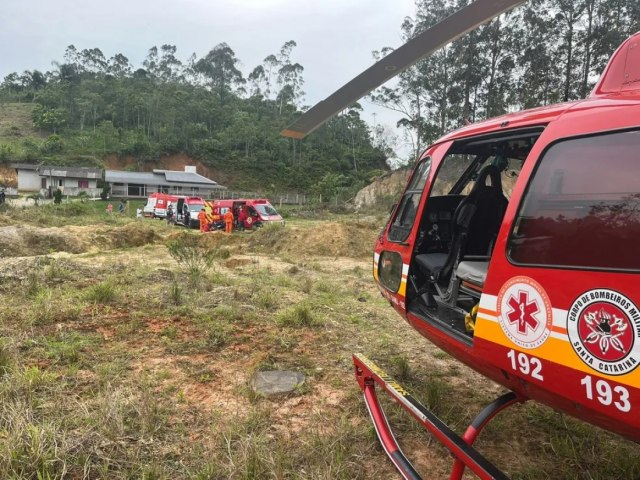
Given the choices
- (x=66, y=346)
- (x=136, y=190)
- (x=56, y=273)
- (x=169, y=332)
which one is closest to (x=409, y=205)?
(x=169, y=332)

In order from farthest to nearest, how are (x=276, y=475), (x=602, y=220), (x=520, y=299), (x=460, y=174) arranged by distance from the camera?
(x=460, y=174), (x=276, y=475), (x=520, y=299), (x=602, y=220)

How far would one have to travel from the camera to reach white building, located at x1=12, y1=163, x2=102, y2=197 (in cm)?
4756

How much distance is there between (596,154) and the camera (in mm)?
1923

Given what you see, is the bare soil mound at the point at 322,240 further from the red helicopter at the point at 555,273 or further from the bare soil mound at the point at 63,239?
the red helicopter at the point at 555,273

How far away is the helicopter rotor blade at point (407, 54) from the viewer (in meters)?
2.71

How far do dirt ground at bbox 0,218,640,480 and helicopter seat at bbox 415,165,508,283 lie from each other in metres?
1.04

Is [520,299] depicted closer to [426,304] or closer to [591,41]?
[426,304]

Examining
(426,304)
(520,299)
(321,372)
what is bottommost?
(321,372)

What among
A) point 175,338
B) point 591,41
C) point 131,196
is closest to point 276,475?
point 175,338

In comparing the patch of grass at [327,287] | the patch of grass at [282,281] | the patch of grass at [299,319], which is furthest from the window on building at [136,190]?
the patch of grass at [299,319]

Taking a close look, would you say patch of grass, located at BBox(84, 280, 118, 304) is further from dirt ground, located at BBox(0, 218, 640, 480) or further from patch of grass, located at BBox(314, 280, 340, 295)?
patch of grass, located at BBox(314, 280, 340, 295)

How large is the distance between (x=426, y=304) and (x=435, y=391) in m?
0.74

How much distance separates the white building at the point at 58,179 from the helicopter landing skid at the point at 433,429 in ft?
166

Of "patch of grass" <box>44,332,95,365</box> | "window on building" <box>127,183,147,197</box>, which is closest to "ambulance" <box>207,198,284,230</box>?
"patch of grass" <box>44,332,95,365</box>
